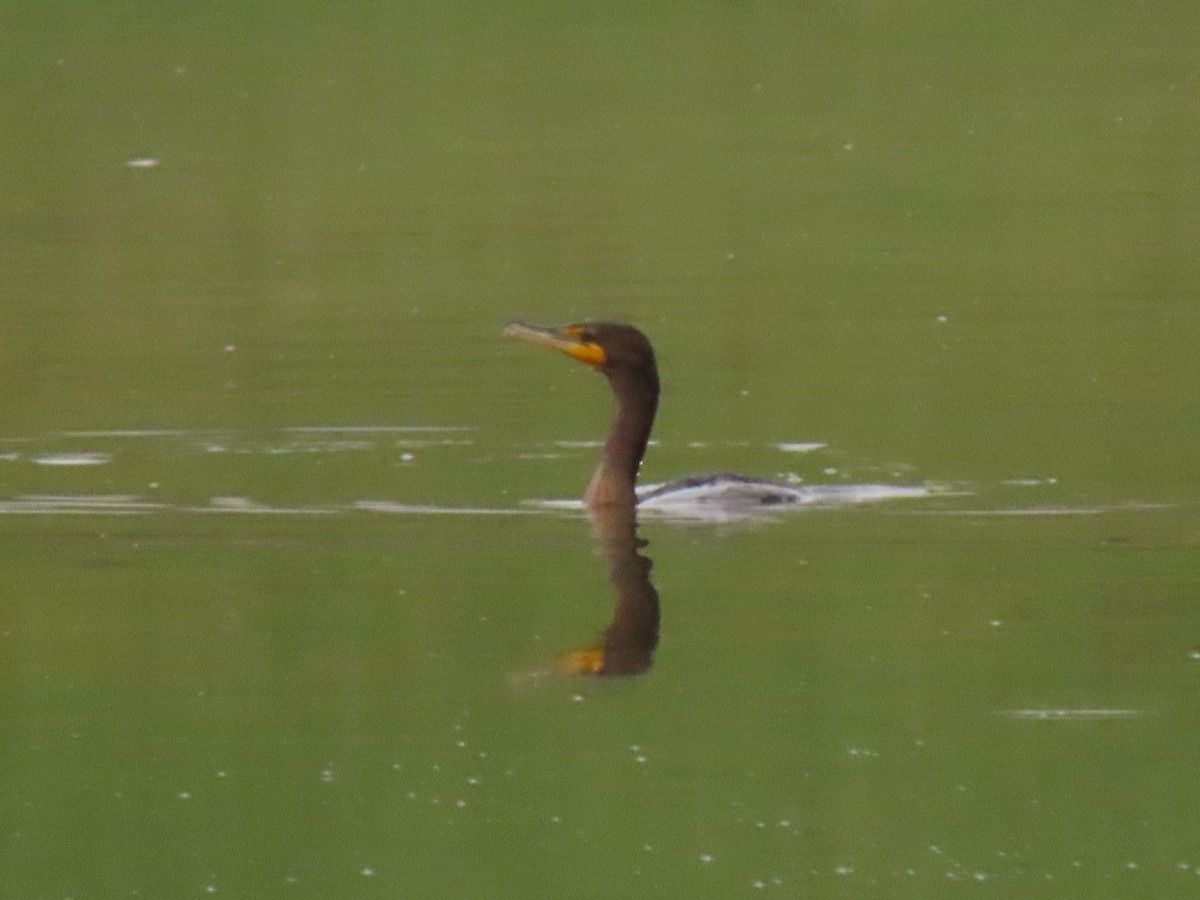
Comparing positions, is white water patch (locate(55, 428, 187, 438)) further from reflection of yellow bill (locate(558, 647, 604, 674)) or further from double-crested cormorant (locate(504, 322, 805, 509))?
reflection of yellow bill (locate(558, 647, 604, 674))

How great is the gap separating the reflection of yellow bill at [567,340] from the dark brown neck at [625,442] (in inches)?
4.8

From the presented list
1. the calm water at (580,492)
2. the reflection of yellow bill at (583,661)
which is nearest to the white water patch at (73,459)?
the calm water at (580,492)

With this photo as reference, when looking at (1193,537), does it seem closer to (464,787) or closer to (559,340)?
(559,340)

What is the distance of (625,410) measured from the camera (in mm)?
12070

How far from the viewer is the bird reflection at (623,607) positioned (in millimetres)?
9242

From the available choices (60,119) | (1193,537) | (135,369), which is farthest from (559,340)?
(60,119)

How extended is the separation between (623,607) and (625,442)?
2.04m

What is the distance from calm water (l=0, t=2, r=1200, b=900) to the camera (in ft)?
25.3

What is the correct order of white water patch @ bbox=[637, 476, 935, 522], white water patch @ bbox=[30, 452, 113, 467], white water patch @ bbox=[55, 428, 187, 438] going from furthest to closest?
white water patch @ bbox=[55, 428, 187, 438] < white water patch @ bbox=[30, 452, 113, 467] < white water patch @ bbox=[637, 476, 935, 522]

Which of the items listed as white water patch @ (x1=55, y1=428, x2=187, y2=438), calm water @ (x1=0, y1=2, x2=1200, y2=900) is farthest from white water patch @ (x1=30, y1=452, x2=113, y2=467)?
white water patch @ (x1=55, y1=428, x2=187, y2=438)

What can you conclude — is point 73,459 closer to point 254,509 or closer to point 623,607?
point 254,509

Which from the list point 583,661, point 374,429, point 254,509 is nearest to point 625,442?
point 254,509

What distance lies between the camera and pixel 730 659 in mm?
9219

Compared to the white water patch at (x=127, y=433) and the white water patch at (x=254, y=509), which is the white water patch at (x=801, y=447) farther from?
the white water patch at (x=127, y=433)
